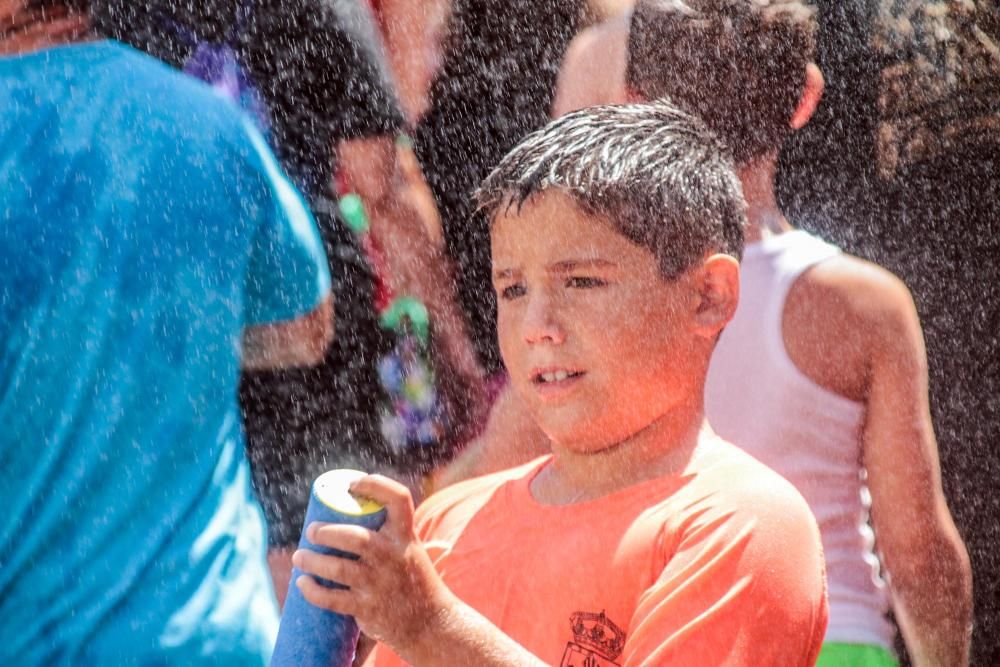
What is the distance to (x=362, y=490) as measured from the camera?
75 centimetres

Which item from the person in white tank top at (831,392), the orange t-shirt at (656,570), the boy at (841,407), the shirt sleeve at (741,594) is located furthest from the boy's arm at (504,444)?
the shirt sleeve at (741,594)

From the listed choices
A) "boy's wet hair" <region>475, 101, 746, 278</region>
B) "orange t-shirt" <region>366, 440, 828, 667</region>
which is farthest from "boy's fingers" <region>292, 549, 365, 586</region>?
"boy's wet hair" <region>475, 101, 746, 278</region>

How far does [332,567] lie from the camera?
0.75 meters

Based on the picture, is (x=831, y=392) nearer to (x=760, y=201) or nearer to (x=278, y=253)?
(x=760, y=201)

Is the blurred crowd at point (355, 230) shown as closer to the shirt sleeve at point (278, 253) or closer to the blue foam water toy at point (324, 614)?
the shirt sleeve at point (278, 253)

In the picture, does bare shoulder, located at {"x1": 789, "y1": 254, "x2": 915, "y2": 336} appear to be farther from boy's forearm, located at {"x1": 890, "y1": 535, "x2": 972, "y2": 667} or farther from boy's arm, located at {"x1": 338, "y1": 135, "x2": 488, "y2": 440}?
boy's arm, located at {"x1": 338, "y1": 135, "x2": 488, "y2": 440}

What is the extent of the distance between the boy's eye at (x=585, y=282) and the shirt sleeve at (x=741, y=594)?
6.3 inches

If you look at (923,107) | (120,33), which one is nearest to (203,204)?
(120,33)

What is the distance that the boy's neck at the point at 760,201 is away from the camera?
119 cm

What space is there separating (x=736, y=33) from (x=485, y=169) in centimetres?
31

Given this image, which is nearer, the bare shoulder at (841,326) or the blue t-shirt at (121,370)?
the blue t-shirt at (121,370)

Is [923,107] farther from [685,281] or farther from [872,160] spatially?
[685,281]

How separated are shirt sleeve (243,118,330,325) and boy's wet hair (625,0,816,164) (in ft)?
0.98

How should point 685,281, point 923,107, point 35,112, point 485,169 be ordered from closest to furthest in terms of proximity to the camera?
point 685,281
point 35,112
point 923,107
point 485,169
